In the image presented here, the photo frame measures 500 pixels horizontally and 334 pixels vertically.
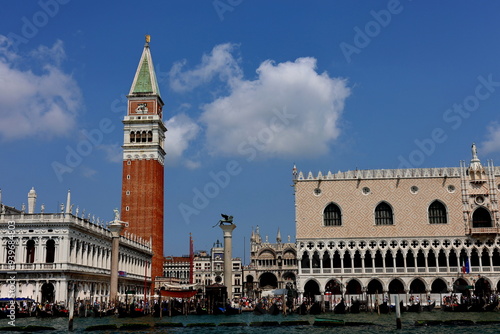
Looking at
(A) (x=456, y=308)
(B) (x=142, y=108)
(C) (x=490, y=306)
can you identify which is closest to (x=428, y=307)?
(A) (x=456, y=308)

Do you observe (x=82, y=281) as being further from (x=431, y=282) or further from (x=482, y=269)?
(x=482, y=269)

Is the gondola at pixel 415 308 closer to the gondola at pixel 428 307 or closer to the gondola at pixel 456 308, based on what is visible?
the gondola at pixel 428 307

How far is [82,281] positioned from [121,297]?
793 cm

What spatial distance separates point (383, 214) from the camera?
172ft

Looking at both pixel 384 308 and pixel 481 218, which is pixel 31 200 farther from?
pixel 481 218

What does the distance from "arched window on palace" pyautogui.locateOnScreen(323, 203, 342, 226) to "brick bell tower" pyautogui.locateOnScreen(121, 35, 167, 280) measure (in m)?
24.1

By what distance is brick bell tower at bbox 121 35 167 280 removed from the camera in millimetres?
68938

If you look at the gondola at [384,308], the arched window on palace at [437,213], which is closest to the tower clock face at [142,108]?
the arched window on palace at [437,213]

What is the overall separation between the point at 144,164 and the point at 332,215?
26157 millimetres

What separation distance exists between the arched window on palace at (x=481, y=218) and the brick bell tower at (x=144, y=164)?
3547cm

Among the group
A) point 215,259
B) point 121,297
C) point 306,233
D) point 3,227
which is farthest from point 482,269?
point 215,259

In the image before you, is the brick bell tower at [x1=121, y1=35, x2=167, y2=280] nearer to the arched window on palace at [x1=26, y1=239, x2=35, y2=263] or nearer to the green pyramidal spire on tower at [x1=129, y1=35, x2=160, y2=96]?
the green pyramidal spire on tower at [x1=129, y1=35, x2=160, y2=96]

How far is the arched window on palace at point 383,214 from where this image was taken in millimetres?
52344

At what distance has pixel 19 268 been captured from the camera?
138 feet
